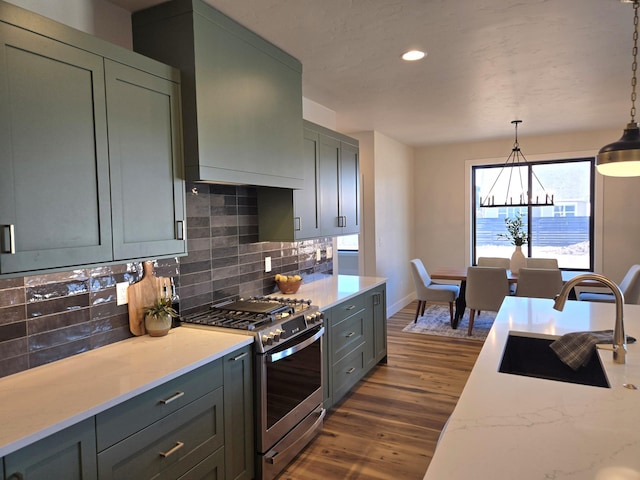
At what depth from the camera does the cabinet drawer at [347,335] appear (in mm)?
3203

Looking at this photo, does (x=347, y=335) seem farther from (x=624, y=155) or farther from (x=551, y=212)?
(x=551, y=212)

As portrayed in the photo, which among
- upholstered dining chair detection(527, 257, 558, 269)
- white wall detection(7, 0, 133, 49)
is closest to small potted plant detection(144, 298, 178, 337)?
white wall detection(7, 0, 133, 49)

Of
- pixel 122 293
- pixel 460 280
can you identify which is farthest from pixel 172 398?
pixel 460 280

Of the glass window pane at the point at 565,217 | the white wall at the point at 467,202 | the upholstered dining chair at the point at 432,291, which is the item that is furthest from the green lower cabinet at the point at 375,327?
the glass window pane at the point at 565,217

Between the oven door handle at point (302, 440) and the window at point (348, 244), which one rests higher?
the window at point (348, 244)

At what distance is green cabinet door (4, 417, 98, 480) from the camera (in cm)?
127

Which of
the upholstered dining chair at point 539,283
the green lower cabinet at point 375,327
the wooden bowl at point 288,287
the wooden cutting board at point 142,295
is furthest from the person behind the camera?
the upholstered dining chair at point 539,283

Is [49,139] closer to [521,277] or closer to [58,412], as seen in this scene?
[58,412]

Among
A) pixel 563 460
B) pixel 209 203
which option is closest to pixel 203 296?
pixel 209 203

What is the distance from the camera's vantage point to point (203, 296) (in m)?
2.71

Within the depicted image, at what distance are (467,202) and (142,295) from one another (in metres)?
5.70

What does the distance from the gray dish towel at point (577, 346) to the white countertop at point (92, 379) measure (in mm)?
1454

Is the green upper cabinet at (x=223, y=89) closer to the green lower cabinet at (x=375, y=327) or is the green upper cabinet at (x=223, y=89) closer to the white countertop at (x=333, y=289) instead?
the white countertop at (x=333, y=289)

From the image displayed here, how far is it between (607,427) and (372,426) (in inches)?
80.8
